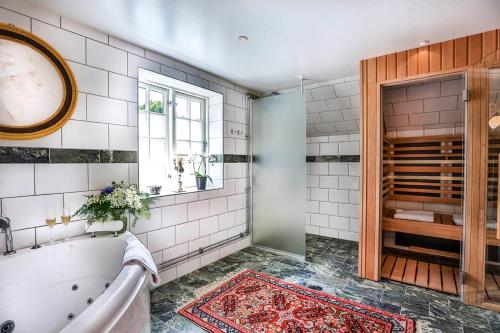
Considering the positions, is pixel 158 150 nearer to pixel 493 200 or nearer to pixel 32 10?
pixel 32 10

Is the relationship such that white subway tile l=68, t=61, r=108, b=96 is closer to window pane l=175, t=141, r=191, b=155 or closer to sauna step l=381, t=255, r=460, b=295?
window pane l=175, t=141, r=191, b=155

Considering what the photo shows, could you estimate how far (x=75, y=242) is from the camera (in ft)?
5.81

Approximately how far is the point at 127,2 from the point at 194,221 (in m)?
2.08

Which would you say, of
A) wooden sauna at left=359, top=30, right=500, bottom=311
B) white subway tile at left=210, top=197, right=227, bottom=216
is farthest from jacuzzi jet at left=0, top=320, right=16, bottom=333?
wooden sauna at left=359, top=30, right=500, bottom=311

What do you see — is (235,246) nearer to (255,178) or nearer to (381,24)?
(255,178)

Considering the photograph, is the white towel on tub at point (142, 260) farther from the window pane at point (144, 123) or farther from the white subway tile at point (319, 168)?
the white subway tile at point (319, 168)

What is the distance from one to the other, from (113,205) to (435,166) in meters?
3.55

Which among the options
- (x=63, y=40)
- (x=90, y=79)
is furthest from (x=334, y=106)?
(x=63, y=40)

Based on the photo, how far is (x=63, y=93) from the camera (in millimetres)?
1809

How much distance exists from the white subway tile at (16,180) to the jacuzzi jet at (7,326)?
2.42 ft

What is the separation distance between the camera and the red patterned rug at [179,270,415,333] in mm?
1802

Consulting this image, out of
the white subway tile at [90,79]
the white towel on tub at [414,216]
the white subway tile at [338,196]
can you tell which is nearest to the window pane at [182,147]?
the white subway tile at [90,79]

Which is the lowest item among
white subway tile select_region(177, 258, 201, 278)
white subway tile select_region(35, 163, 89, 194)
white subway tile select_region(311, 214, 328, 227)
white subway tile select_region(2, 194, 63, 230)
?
white subway tile select_region(177, 258, 201, 278)

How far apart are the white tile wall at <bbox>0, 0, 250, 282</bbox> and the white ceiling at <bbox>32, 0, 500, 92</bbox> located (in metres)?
0.13
